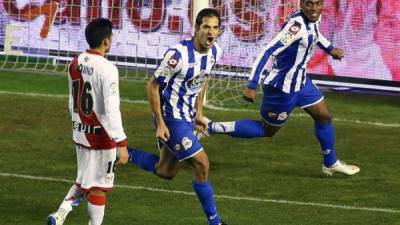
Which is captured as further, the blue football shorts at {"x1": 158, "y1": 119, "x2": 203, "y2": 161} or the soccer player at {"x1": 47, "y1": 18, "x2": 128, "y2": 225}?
the blue football shorts at {"x1": 158, "y1": 119, "x2": 203, "y2": 161}

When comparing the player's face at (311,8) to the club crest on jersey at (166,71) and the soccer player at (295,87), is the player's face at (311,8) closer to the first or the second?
the soccer player at (295,87)

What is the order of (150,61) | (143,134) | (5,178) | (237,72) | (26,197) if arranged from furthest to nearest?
(150,61), (237,72), (143,134), (5,178), (26,197)

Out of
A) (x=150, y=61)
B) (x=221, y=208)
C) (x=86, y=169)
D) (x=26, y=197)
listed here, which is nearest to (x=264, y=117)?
(x=221, y=208)

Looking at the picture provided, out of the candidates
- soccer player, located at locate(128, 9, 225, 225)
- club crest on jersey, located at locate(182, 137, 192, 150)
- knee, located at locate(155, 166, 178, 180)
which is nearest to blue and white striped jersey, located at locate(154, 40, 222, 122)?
soccer player, located at locate(128, 9, 225, 225)

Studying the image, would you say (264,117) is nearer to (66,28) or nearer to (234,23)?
(234,23)

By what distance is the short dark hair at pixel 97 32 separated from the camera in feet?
33.6

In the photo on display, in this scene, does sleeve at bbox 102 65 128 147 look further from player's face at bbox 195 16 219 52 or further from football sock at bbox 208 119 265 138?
football sock at bbox 208 119 265 138

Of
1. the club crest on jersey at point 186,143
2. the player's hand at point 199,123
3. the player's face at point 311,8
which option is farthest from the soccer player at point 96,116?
the player's face at point 311,8

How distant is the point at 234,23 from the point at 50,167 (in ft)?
22.3

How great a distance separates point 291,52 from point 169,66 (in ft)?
9.15

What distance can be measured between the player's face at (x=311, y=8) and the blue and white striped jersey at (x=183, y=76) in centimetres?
215

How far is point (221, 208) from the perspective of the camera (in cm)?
1235

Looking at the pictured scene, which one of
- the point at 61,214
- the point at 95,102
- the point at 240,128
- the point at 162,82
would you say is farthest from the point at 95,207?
the point at 240,128

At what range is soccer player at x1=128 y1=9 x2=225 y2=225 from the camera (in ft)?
37.3
